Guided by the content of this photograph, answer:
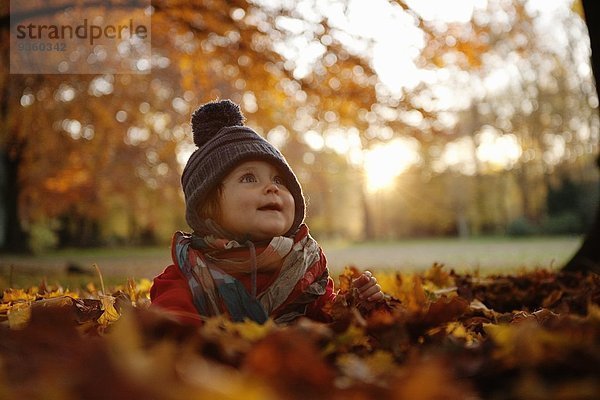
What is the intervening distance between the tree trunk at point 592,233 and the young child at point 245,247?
195 cm

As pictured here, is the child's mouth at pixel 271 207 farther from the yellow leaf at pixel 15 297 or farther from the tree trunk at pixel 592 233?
the tree trunk at pixel 592 233

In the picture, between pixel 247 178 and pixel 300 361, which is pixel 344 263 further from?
pixel 300 361

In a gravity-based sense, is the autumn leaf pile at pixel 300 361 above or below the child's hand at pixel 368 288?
above

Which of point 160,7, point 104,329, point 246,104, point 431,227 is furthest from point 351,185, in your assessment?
point 104,329

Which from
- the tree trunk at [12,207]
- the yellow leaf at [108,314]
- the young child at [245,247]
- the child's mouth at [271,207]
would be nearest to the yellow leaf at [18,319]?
the yellow leaf at [108,314]

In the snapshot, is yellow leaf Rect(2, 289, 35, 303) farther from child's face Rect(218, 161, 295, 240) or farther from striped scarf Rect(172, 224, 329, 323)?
child's face Rect(218, 161, 295, 240)

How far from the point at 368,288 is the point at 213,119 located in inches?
37.7

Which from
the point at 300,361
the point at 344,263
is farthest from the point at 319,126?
the point at 300,361

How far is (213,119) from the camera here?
2.16 metres

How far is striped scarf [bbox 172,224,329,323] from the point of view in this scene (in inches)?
64.5

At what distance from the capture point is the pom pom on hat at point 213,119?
2158 millimetres

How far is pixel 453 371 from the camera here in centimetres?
83

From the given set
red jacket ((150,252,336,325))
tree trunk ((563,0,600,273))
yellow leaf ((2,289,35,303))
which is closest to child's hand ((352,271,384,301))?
red jacket ((150,252,336,325))

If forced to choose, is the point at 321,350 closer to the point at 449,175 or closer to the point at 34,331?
the point at 34,331
